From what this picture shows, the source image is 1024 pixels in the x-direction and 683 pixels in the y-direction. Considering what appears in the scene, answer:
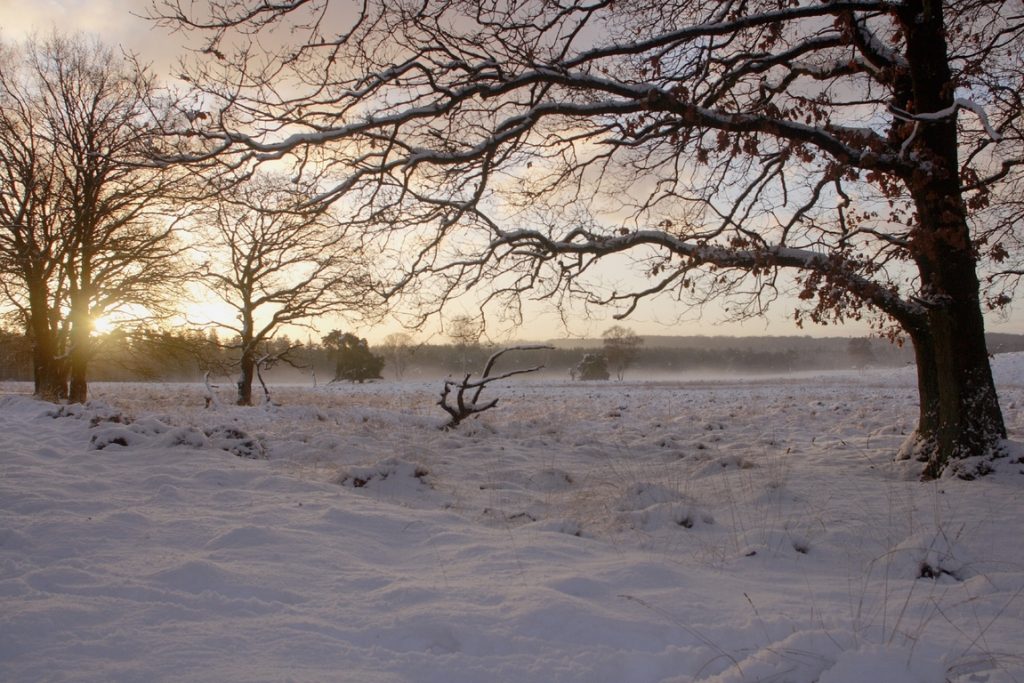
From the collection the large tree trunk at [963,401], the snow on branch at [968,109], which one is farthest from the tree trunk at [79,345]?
the large tree trunk at [963,401]

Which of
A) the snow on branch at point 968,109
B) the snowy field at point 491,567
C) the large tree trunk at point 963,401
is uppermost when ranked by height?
the snow on branch at point 968,109

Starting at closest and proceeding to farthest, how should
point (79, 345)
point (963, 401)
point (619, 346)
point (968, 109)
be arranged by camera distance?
point (968, 109)
point (963, 401)
point (79, 345)
point (619, 346)

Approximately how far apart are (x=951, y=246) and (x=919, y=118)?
5.82 ft

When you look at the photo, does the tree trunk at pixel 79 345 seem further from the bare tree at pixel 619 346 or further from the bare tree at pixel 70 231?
the bare tree at pixel 619 346

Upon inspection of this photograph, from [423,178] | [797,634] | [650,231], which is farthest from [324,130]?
[797,634]

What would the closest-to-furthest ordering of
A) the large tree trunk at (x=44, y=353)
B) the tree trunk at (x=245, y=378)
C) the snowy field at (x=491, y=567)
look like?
1. the snowy field at (x=491, y=567)
2. the large tree trunk at (x=44, y=353)
3. the tree trunk at (x=245, y=378)

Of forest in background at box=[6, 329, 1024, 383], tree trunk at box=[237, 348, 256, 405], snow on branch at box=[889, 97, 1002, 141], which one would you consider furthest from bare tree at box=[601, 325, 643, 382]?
snow on branch at box=[889, 97, 1002, 141]

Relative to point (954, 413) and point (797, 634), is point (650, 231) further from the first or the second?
point (797, 634)

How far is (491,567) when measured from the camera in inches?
141

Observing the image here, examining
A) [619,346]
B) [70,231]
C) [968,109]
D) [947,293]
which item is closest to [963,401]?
[947,293]

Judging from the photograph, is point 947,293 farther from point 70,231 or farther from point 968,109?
point 70,231

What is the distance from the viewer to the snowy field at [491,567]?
238 cm

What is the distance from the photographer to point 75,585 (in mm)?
2994

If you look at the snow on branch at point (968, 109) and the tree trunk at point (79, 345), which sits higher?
the snow on branch at point (968, 109)
